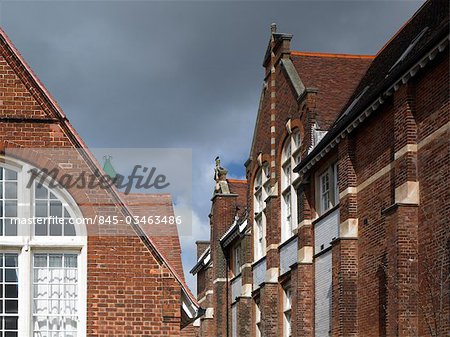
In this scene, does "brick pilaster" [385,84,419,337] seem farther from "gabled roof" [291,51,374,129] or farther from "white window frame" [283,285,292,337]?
"white window frame" [283,285,292,337]

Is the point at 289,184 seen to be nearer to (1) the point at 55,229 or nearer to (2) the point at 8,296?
(1) the point at 55,229

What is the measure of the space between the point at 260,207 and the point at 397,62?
15082mm

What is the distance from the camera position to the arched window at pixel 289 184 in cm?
3522

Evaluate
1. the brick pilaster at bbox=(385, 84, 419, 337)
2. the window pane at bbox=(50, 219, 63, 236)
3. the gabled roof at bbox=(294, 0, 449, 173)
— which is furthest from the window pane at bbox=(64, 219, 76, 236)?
the gabled roof at bbox=(294, 0, 449, 173)

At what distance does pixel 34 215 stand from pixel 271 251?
20281mm

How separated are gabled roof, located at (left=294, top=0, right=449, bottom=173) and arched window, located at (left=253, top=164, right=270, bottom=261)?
299 inches

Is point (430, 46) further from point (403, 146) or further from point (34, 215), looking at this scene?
point (34, 215)

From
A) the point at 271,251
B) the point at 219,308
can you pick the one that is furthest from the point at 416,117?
the point at 219,308

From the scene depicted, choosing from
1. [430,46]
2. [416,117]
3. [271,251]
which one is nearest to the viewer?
[430,46]

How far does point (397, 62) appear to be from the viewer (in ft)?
89.8

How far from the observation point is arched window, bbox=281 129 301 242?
3522 cm

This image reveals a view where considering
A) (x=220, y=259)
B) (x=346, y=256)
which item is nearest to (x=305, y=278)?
(x=346, y=256)

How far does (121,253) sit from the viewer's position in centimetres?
1805

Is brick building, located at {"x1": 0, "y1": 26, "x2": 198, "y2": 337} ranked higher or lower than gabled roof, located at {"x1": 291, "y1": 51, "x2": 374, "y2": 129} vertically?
lower
